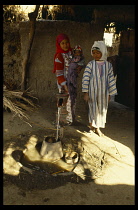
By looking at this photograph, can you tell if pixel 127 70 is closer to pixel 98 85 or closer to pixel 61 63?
pixel 98 85

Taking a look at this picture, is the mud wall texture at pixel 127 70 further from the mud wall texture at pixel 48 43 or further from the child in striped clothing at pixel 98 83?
the child in striped clothing at pixel 98 83

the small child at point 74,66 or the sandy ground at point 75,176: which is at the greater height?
the small child at point 74,66

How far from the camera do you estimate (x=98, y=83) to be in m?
3.71

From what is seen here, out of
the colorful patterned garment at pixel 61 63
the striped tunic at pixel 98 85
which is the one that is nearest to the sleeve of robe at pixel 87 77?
the striped tunic at pixel 98 85

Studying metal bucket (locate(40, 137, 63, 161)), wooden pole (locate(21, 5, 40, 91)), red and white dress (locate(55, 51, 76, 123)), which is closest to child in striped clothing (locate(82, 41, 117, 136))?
red and white dress (locate(55, 51, 76, 123))

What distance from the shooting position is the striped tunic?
3676 mm

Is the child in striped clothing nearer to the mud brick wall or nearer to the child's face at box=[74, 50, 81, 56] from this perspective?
the child's face at box=[74, 50, 81, 56]

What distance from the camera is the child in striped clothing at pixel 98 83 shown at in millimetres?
3648

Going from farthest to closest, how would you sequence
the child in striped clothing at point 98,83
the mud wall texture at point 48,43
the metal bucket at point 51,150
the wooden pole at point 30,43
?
1. the mud wall texture at point 48,43
2. the wooden pole at point 30,43
3. the child in striped clothing at point 98,83
4. the metal bucket at point 51,150

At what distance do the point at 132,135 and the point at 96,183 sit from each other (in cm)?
182

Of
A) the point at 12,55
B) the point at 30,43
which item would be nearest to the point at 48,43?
the point at 30,43

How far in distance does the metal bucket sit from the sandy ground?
0.44 metres

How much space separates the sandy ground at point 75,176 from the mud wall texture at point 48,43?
1.11 meters

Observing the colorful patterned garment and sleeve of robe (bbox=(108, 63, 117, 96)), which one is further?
the colorful patterned garment
